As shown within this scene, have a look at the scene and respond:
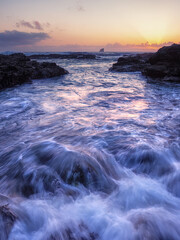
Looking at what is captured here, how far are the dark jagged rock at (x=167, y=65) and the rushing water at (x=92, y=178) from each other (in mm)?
10024

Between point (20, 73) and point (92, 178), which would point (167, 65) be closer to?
point (20, 73)

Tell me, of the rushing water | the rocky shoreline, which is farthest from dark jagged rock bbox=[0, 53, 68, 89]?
the rocky shoreline

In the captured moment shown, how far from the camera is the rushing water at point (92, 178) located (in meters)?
2.07

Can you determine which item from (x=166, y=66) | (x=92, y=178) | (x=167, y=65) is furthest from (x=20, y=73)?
(x=167, y=65)

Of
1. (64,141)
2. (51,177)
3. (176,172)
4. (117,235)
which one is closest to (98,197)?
(117,235)

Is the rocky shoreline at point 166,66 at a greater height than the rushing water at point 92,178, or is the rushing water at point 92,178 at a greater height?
the rocky shoreline at point 166,66

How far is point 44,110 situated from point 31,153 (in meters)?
3.40

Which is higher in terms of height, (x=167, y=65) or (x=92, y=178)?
(x=167, y=65)

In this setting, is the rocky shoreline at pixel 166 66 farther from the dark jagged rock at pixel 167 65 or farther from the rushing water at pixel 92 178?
the rushing water at pixel 92 178

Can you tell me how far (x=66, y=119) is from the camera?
5.72m

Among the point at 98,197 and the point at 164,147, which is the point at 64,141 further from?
the point at 164,147

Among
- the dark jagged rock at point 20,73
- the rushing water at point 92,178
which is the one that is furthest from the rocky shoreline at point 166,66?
the dark jagged rock at point 20,73

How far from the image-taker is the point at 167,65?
15547mm

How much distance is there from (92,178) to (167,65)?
16.0m
